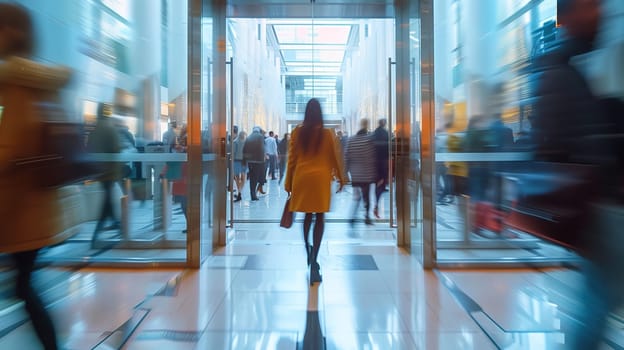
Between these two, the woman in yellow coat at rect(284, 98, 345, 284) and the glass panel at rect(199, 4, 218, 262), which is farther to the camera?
the glass panel at rect(199, 4, 218, 262)

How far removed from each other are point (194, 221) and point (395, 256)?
208 cm

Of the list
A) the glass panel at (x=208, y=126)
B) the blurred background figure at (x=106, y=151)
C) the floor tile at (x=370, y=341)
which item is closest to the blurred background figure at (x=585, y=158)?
the floor tile at (x=370, y=341)

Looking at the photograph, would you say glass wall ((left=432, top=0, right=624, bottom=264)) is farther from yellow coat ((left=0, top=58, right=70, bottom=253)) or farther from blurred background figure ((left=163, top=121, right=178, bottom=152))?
yellow coat ((left=0, top=58, right=70, bottom=253))

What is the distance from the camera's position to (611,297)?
54.6 inches

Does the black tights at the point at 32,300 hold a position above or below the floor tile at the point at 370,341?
above

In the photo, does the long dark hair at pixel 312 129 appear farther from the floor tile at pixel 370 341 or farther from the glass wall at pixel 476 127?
the floor tile at pixel 370 341

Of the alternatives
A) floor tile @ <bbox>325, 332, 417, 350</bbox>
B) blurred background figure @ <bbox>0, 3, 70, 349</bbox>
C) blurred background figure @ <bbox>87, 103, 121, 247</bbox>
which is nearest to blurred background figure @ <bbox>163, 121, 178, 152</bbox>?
blurred background figure @ <bbox>87, 103, 121, 247</bbox>

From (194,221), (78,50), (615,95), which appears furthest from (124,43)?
(615,95)

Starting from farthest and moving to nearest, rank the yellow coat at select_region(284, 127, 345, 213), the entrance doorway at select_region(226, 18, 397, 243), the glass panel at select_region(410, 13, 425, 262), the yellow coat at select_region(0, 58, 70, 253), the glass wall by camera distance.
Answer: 1. the entrance doorway at select_region(226, 18, 397, 243)
2. the glass panel at select_region(410, 13, 425, 262)
3. the glass wall
4. the yellow coat at select_region(284, 127, 345, 213)
5. the yellow coat at select_region(0, 58, 70, 253)

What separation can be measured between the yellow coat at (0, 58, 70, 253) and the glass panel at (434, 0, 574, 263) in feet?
10.1

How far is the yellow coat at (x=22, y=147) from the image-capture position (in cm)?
151

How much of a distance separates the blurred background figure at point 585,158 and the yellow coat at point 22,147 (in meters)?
1.93

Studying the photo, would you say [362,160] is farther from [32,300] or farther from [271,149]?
[32,300]

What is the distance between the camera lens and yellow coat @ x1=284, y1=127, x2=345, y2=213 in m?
3.28
